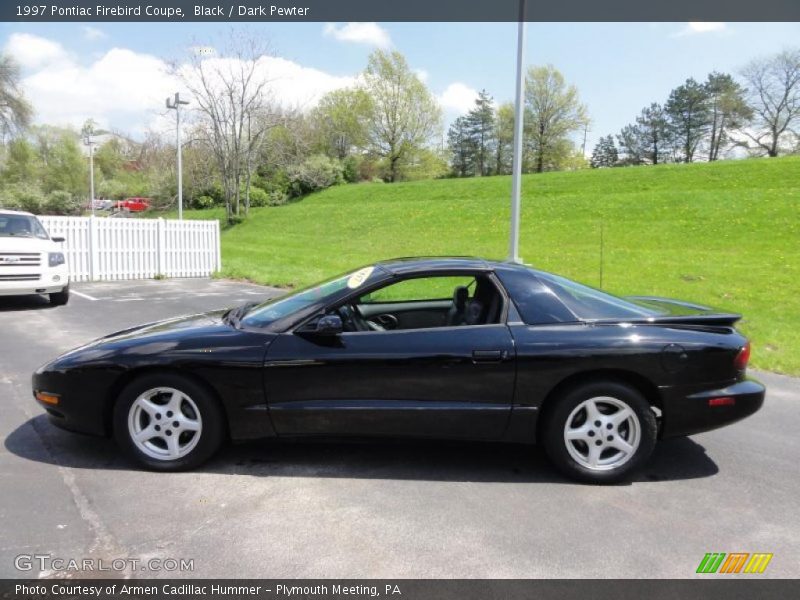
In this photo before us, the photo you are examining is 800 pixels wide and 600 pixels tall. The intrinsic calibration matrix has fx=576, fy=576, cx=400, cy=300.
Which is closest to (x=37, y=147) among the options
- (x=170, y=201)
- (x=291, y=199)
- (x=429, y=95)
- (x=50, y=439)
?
(x=170, y=201)

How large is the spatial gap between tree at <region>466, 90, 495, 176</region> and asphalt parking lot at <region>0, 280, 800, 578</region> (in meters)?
66.2

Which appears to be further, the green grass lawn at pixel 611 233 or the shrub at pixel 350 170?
the shrub at pixel 350 170

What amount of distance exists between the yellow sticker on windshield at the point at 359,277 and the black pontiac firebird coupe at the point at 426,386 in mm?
254

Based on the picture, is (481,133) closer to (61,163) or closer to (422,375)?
(61,163)

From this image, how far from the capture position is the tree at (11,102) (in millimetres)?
37781

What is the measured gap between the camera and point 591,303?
380 cm

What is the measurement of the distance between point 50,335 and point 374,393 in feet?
19.8

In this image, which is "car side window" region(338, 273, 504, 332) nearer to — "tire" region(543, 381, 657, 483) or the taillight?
"tire" region(543, 381, 657, 483)

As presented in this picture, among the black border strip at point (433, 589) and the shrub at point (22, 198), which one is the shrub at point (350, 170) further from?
the black border strip at point (433, 589)

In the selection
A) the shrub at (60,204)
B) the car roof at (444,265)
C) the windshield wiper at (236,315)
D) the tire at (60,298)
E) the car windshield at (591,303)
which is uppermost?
the shrub at (60,204)

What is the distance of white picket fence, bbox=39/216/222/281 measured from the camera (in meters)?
Answer: 13.5

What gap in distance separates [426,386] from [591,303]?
124 cm

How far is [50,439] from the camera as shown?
4.04m

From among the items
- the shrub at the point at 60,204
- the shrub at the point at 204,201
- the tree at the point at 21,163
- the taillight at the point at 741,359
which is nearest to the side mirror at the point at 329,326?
the taillight at the point at 741,359
